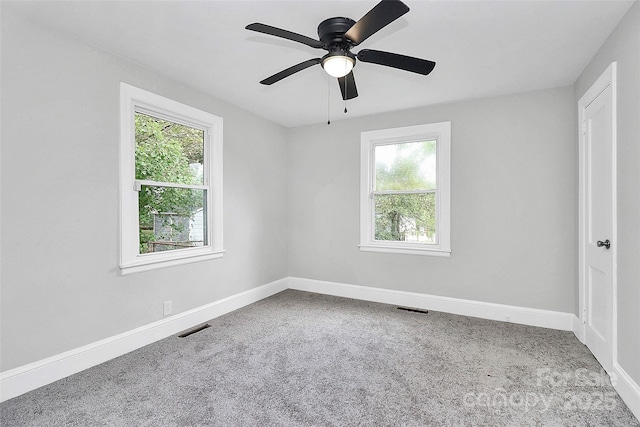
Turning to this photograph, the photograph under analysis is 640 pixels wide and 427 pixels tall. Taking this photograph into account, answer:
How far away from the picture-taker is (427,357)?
2633 mm

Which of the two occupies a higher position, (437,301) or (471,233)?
(471,233)

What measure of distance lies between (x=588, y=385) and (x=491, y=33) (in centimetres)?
253

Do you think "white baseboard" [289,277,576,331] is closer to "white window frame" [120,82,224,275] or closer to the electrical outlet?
"white window frame" [120,82,224,275]

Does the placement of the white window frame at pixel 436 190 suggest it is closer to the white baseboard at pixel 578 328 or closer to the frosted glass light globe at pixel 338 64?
the white baseboard at pixel 578 328

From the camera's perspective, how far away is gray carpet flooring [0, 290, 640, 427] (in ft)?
A: 6.19

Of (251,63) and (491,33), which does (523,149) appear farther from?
(251,63)

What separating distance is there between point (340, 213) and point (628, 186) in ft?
9.72

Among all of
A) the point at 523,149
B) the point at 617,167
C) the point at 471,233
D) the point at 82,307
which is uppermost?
the point at 523,149

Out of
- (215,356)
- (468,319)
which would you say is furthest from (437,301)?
(215,356)

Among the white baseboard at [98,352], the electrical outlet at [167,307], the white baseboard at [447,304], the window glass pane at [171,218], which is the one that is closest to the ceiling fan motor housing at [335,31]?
the window glass pane at [171,218]

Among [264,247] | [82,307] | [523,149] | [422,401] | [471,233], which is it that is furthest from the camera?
[264,247]

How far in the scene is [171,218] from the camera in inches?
126

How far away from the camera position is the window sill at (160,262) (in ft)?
8.91

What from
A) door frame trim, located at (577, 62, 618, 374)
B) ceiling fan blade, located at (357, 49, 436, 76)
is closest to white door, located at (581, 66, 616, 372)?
door frame trim, located at (577, 62, 618, 374)
